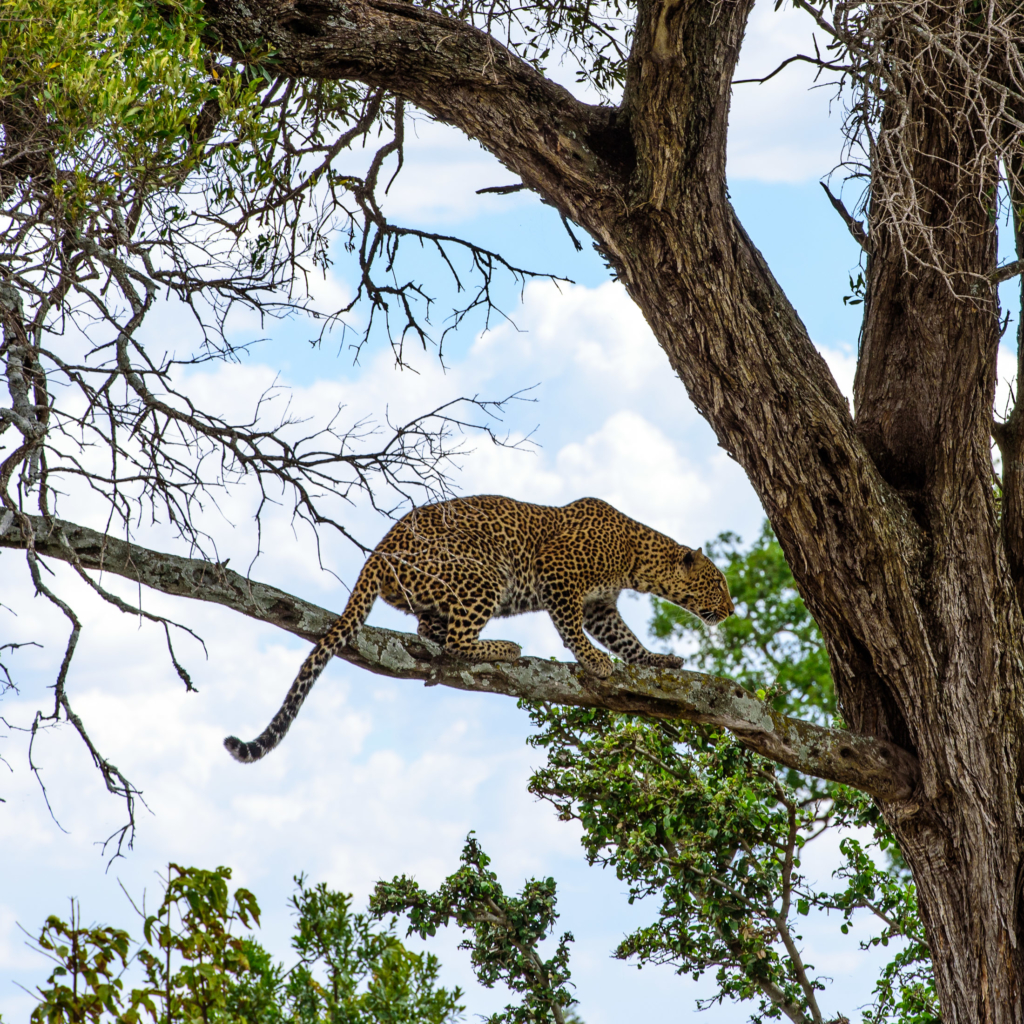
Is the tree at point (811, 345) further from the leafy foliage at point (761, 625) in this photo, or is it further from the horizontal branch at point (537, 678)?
the leafy foliage at point (761, 625)

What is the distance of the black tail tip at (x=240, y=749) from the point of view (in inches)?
227

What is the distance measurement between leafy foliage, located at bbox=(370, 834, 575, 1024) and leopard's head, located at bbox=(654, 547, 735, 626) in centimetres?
207

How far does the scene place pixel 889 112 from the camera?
677 centimetres

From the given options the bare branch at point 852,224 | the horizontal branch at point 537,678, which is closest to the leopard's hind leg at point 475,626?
the horizontal branch at point 537,678

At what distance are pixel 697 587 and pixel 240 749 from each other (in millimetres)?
3816

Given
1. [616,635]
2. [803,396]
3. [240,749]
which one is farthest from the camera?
[616,635]

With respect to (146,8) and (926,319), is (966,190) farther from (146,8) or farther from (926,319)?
(146,8)

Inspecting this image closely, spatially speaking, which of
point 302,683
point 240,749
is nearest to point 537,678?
point 302,683

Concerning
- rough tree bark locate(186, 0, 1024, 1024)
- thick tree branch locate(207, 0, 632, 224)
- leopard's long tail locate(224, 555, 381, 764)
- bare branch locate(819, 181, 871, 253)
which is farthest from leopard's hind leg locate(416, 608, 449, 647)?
bare branch locate(819, 181, 871, 253)

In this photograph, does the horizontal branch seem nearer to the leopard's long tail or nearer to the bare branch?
the leopard's long tail

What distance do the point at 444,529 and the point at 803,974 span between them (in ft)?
12.2

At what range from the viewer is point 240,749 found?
5758mm

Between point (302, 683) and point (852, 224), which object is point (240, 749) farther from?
point (852, 224)

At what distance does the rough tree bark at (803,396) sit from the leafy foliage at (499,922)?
2.65 m
